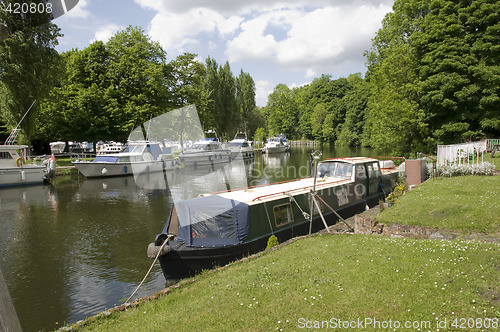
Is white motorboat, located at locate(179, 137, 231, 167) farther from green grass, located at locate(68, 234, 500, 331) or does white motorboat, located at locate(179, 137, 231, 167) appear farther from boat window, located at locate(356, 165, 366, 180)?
green grass, located at locate(68, 234, 500, 331)

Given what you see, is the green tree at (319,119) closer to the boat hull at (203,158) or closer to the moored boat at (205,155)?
the moored boat at (205,155)

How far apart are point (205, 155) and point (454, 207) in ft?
126

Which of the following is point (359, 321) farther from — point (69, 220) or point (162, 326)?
point (69, 220)

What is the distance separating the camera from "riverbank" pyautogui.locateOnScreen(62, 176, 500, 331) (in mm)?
5449

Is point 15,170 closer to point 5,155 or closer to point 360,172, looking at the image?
point 5,155

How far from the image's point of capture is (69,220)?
1830cm

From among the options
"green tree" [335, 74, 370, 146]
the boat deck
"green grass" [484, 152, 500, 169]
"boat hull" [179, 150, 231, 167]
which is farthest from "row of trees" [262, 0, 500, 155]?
"green tree" [335, 74, 370, 146]

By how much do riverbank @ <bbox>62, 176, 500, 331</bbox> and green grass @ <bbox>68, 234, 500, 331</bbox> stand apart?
17 mm

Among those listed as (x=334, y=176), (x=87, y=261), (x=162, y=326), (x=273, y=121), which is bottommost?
(x=87, y=261)

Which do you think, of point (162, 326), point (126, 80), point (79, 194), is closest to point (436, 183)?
point (162, 326)

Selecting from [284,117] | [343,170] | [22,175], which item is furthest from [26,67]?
[284,117]

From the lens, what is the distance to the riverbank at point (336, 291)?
17.9ft

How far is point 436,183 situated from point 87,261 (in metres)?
16.4

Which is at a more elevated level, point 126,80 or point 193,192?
point 126,80
